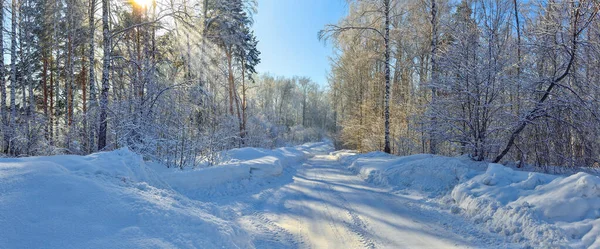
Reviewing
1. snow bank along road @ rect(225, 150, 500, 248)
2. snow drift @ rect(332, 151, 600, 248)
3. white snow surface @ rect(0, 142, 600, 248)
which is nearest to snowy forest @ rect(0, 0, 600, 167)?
white snow surface @ rect(0, 142, 600, 248)

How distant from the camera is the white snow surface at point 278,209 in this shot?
2.50m

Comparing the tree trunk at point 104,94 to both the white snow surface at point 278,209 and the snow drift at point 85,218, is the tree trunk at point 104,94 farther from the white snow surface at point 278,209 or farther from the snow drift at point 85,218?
the snow drift at point 85,218

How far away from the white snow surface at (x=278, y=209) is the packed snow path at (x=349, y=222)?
0.8 inches

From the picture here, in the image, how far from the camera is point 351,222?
4664mm

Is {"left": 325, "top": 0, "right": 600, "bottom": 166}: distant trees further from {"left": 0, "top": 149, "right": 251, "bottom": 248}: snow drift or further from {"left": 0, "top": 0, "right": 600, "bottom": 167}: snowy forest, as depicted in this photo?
{"left": 0, "top": 149, "right": 251, "bottom": 248}: snow drift

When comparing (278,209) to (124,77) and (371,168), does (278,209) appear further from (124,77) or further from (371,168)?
(124,77)

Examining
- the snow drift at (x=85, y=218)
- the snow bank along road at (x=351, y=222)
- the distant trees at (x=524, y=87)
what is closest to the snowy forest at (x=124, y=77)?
the snow bank along road at (x=351, y=222)

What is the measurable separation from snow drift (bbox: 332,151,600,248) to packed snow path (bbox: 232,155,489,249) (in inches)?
17.3

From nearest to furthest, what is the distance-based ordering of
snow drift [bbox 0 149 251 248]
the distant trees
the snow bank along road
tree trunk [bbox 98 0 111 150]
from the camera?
snow drift [bbox 0 149 251 248] → the snow bank along road → the distant trees → tree trunk [bbox 98 0 111 150]

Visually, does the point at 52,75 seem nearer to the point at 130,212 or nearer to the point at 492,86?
the point at 130,212

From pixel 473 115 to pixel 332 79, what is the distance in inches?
843

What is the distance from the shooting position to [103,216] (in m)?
2.66

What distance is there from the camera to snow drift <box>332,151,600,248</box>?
3.47m

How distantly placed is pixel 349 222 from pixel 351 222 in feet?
0.11
